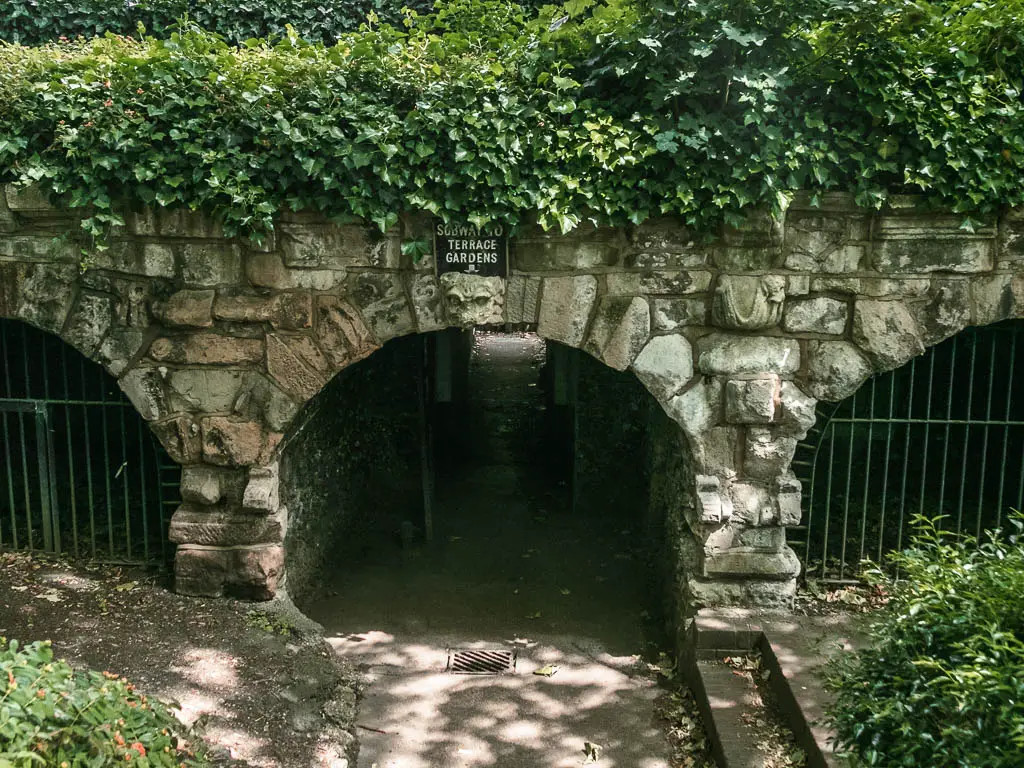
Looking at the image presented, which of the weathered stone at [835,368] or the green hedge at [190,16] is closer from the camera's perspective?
the weathered stone at [835,368]

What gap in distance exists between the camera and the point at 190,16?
7391 mm

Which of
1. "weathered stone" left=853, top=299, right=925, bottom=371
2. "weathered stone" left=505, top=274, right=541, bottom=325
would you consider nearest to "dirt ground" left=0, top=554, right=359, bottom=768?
"weathered stone" left=505, top=274, right=541, bottom=325

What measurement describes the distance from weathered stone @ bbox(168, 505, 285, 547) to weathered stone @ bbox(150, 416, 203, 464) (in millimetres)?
314

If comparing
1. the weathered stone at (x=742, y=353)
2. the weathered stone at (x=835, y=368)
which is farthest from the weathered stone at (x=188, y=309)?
the weathered stone at (x=835, y=368)

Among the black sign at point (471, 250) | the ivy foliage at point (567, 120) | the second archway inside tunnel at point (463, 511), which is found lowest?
the second archway inside tunnel at point (463, 511)

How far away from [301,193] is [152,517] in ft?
9.25

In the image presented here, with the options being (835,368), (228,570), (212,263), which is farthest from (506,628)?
(212,263)

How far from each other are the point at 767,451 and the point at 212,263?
116 inches

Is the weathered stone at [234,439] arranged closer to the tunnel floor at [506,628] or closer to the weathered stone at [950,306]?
the tunnel floor at [506,628]

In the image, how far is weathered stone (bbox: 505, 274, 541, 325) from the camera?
4297 mm

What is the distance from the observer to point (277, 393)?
4.45 metres

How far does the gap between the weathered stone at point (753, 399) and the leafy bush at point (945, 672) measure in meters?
1.48

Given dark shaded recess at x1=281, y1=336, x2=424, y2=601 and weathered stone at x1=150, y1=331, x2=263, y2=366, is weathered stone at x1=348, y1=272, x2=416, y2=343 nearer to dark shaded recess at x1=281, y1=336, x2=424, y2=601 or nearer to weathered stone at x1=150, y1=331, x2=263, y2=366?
weathered stone at x1=150, y1=331, x2=263, y2=366

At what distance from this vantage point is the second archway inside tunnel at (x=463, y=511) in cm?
534
